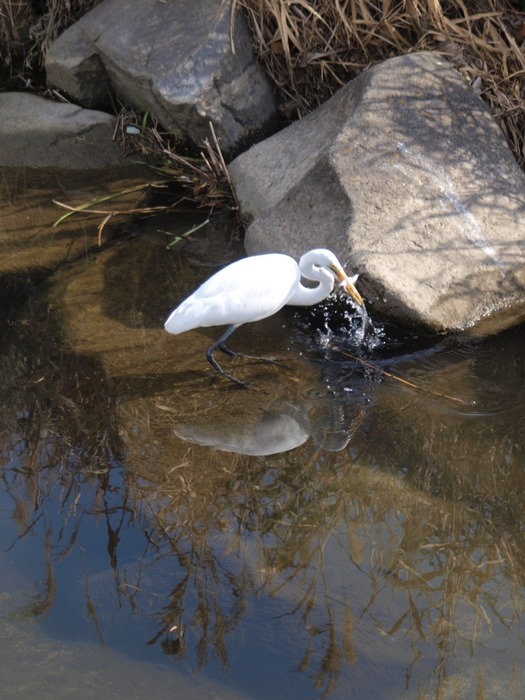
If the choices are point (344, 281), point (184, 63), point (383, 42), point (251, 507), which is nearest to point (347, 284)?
point (344, 281)

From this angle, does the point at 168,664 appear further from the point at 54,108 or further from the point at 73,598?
the point at 54,108

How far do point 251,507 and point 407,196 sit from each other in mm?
1876

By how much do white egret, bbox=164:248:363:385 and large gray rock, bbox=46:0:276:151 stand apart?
1759 mm

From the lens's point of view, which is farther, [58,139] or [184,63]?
[58,139]

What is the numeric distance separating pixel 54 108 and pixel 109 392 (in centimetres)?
292

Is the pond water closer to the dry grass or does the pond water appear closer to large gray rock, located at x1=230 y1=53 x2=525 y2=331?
large gray rock, located at x1=230 y1=53 x2=525 y2=331

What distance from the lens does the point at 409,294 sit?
392 centimetres

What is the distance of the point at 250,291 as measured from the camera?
3.72 meters

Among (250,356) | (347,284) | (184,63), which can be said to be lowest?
(250,356)

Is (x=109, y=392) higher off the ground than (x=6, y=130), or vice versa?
(x=6, y=130)

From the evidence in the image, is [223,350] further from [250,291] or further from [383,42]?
[383,42]

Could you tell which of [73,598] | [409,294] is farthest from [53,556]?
[409,294]

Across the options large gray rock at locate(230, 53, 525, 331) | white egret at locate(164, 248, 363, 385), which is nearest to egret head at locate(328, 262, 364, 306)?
white egret at locate(164, 248, 363, 385)

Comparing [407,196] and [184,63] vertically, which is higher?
[184,63]
